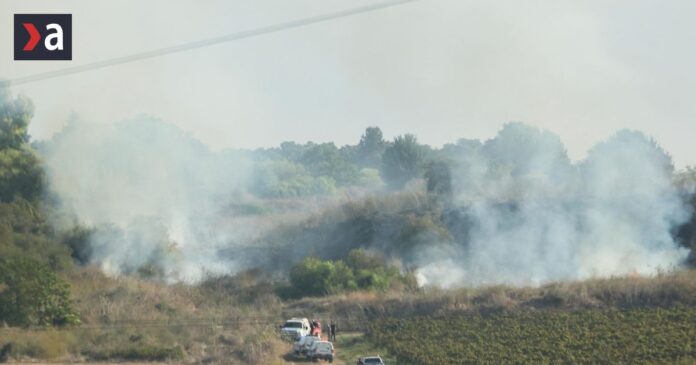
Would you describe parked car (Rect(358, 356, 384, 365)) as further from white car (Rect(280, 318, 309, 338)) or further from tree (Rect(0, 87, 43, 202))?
tree (Rect(0, 87, 43, 202))

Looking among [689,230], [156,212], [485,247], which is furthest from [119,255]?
[689,230]

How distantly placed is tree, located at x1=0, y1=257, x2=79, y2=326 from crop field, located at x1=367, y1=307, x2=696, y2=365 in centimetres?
1685

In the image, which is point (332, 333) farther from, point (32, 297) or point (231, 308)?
point (32, 297)

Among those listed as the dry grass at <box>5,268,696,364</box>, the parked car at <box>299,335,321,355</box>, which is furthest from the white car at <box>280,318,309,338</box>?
the parked car at <box>299,335,321,355</box>

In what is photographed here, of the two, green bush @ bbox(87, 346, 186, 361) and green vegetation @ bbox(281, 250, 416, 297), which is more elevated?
green vegetation @ bbox(281, 250, 416, 297)

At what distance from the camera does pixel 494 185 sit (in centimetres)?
10462

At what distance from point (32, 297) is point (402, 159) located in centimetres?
10970

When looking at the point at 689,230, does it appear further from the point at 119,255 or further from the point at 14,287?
the point at 14,287

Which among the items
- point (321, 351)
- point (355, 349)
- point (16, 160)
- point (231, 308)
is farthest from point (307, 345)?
point (16, 160)

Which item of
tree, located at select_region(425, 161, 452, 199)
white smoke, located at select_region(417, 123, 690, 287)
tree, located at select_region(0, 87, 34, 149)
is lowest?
white smoke, located at select_region(417, 123, 690, 287)

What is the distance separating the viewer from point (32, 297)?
6594cm

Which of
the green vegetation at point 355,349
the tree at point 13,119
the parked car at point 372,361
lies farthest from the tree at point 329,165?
the parked car at point 372,361

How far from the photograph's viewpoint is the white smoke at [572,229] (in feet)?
282

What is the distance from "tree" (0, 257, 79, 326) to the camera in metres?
65.6
